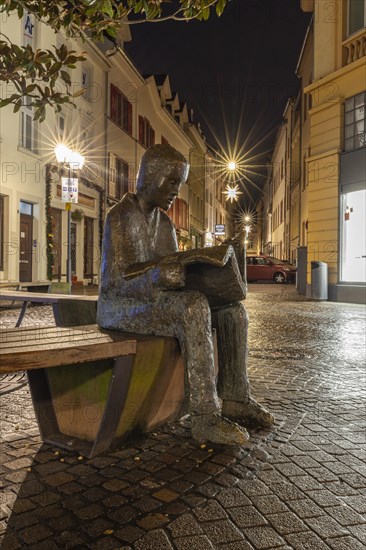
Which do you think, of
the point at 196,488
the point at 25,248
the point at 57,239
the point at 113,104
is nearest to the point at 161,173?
the point at 196,488

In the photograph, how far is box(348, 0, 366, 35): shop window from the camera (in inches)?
535

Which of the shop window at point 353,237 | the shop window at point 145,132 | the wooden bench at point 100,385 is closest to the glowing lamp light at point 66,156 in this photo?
the shop window at point 353,237

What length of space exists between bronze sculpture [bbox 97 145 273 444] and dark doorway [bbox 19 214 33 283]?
48.7ft

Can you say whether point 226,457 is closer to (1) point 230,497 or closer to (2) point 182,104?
(1) point 230,497

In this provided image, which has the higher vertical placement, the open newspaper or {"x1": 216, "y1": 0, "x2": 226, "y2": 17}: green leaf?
{"x1": 216, "y1": 0, "x2": 226, "y2": 17}: green leaf

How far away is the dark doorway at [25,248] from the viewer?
17.3m

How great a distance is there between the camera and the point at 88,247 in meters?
23.0

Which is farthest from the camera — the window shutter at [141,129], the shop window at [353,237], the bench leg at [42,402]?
the window shutter at [141,129]

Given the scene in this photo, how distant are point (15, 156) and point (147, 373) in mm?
15198

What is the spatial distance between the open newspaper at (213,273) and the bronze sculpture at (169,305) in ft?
0.12

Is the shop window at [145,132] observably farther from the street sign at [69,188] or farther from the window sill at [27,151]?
the street sign at [69,188]

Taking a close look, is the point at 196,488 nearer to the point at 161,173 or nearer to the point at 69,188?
the point at 161,173

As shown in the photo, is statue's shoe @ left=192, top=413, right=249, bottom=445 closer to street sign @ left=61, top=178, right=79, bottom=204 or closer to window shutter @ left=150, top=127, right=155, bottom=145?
street sign @ left=61, top=178, right=79, bottom=204

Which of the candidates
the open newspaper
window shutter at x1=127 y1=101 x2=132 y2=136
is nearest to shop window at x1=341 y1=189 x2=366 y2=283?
the open newspaper
